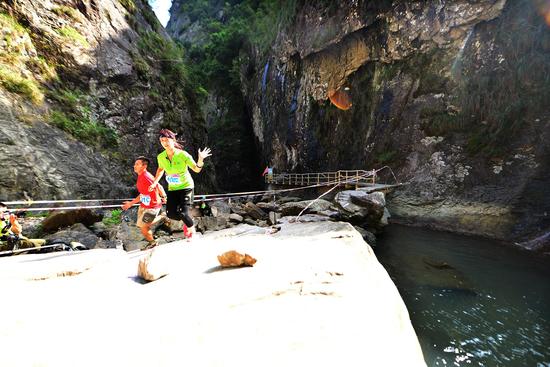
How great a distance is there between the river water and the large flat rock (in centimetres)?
322

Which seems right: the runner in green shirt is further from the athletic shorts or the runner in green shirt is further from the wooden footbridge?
the wooden footbridge

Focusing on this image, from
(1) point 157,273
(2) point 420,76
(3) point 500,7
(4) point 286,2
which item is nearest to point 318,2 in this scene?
(4) point 286,2

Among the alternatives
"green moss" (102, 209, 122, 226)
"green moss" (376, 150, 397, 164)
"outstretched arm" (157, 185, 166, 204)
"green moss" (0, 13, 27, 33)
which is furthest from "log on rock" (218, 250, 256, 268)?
"green moss" (376, 150, 397, 164)

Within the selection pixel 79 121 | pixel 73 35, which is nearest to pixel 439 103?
pixel 79 121

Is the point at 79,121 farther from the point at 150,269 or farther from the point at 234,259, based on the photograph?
the point at 234,259

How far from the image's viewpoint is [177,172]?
384 centimetres

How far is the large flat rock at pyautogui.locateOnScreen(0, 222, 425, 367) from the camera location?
130 cm

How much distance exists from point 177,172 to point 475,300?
272 inches

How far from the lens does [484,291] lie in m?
5.79

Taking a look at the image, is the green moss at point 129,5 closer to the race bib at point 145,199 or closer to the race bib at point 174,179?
the race bib at point 145,199

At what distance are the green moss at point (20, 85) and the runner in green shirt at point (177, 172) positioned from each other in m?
7.25

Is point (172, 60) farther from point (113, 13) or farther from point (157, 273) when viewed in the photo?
point (157, 273)

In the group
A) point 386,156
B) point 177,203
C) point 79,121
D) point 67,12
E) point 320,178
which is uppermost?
point 67,12

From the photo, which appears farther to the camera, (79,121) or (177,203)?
(79,121)
